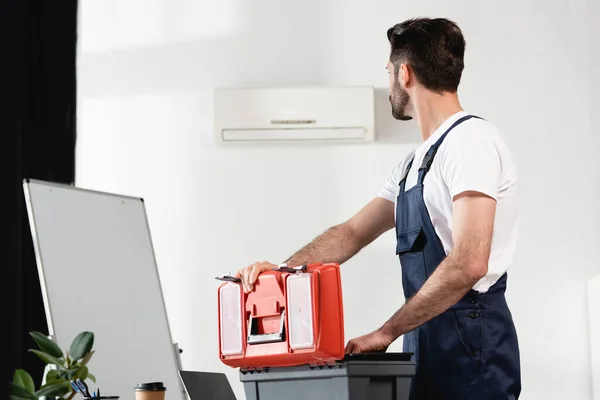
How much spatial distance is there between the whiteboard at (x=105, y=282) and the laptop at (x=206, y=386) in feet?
→ 1.58

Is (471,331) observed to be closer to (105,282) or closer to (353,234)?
(353,234)

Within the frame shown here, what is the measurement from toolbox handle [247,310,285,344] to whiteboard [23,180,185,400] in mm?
1035

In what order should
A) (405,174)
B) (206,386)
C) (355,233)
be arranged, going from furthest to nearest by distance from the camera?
(355,233) → (206,386) → (405,174)

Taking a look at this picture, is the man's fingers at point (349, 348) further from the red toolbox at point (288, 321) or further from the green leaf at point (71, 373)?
the green leaf at point (71, 373)

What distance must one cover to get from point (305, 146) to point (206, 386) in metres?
1.32

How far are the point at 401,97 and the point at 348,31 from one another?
3.89ft

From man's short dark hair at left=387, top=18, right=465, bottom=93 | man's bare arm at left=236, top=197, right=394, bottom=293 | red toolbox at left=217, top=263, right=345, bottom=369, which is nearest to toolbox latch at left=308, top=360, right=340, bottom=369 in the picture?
red toolbox at left=217, top=263, right=345, bottom=369

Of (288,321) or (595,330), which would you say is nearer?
(288,321)

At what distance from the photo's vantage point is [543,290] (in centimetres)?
329

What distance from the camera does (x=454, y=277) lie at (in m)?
1.91

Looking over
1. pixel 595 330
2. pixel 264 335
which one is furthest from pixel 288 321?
pixel 595 330

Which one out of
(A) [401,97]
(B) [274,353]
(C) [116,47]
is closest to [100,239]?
(C) [116,47]

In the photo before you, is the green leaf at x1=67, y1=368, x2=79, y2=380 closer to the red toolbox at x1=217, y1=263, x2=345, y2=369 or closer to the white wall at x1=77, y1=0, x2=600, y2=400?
the red toolbox at x1=217, y1=263, x2=345, y2=369

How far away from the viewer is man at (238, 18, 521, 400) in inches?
75.3
